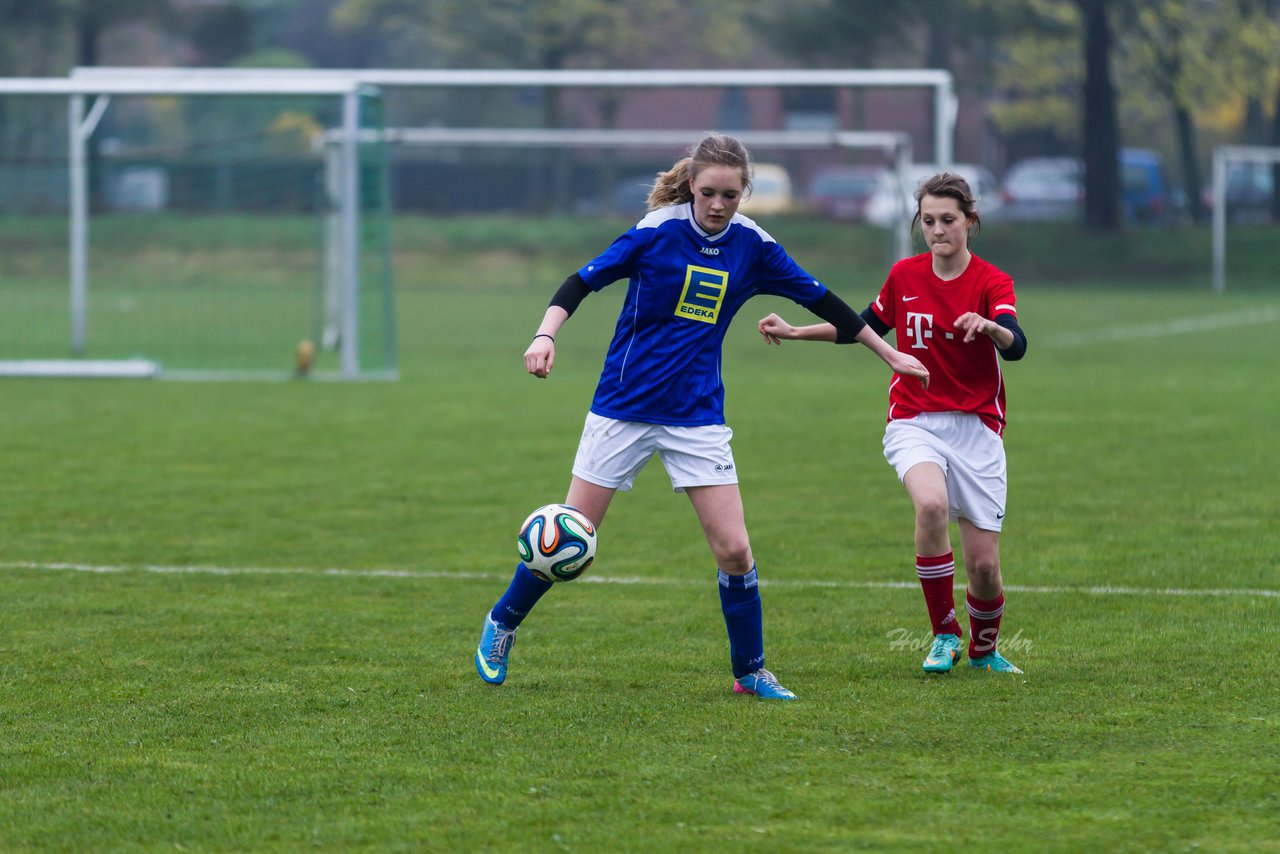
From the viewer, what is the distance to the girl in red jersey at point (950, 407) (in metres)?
5.79

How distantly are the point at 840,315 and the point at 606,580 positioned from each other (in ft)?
7.54

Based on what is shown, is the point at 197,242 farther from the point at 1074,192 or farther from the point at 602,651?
the point at 1074,192

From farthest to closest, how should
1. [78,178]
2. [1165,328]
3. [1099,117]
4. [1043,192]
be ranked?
[1043,192], [1099,117], [1165,328], [78,178]

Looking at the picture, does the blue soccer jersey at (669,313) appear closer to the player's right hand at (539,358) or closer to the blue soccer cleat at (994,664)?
the player's right hand at (539,358)

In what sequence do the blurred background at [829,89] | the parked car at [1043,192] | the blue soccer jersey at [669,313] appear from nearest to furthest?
the blue soccer jersey at [669,313] < the blurred background at [829,89] < the parked car at [1043,192]

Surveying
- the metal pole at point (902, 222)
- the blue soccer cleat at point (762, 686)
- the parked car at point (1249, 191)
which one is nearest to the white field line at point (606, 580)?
the blue soccer cleat at point (762, 686)

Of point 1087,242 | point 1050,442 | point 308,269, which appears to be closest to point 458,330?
point 308,269

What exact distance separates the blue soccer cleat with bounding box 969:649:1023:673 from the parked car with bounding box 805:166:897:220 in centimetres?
2547

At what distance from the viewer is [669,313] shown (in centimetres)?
560

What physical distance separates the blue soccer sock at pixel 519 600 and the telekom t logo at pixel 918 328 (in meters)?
1.44

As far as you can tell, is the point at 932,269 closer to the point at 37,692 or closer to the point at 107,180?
the point at 37,692

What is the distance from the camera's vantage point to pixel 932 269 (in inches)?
Result: 233

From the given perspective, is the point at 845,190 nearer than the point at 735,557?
No

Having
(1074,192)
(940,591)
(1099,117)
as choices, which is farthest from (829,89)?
(940,591)
